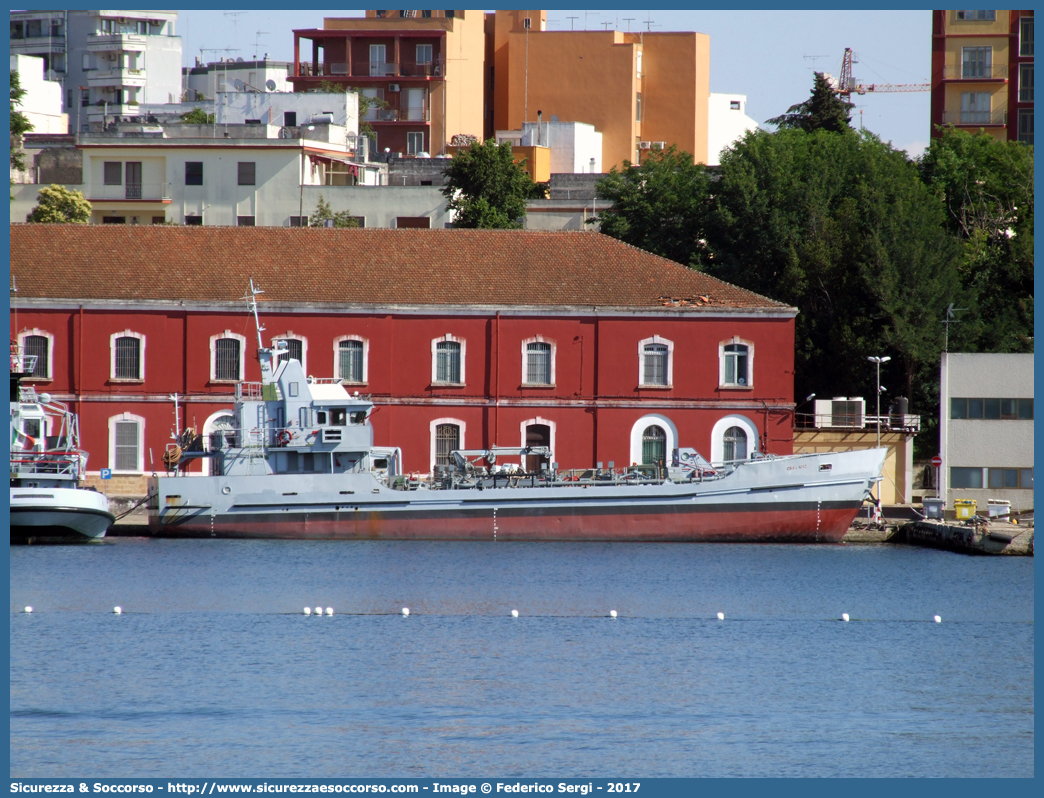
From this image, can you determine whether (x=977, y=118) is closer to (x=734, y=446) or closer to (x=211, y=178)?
(x=734, y=446)

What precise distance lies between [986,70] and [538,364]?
127 feet

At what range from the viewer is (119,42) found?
321 ft

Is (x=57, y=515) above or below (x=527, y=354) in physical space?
below

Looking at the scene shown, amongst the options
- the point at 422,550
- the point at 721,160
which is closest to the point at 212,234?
the point at 422,550

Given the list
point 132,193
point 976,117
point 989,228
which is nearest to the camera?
point 989,228

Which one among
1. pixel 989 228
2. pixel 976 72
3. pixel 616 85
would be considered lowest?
pixel 989 228

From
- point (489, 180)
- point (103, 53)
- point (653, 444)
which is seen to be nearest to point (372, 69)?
point (489, 180)

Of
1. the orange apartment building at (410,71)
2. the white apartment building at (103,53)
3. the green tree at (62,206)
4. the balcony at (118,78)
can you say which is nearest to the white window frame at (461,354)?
the green tree at (62,206)

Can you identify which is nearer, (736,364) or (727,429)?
(727,429)

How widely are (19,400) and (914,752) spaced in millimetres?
28315

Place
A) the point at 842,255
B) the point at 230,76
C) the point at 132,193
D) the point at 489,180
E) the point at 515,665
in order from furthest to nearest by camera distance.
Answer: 1. the point at 230,76
2. the point at 132,193
3. the point at 489,180
4. the point at 842,255
5. the point at 515,665

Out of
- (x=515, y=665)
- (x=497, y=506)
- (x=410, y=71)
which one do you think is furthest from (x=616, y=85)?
(x=515, y=665)

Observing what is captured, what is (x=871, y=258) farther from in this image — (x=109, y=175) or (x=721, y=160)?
(x=109, y=175)

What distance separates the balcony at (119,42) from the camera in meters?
97.8
